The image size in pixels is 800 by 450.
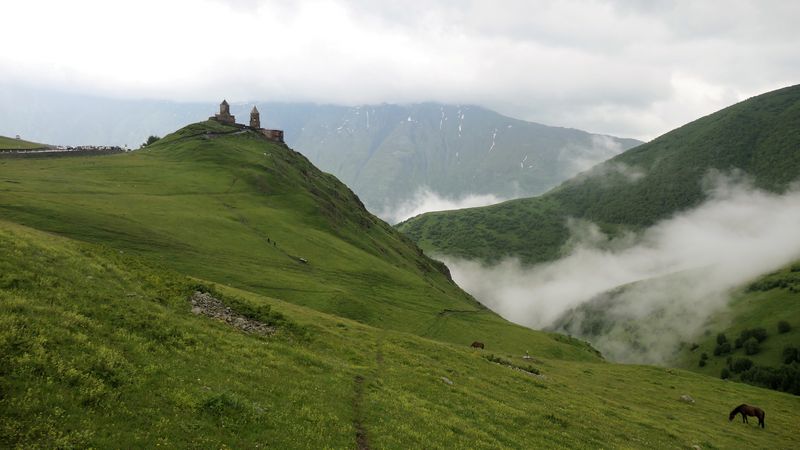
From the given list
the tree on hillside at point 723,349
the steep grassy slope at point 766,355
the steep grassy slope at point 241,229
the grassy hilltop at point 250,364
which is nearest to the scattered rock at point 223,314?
the grassy hilltop at point 250,364

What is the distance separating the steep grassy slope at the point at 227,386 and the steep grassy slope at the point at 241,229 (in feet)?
71.8

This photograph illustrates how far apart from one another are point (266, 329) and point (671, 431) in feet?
106

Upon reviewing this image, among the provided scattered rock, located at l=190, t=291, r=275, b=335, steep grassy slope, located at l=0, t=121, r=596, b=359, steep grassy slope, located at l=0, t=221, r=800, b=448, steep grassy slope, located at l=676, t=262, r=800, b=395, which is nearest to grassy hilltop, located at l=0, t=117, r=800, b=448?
steep grassy slope, located at l=0, t=221, r=800, b=448

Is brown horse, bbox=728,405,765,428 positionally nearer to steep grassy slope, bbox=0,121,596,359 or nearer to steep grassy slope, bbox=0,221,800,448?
steep grassy slope, bbox=0,221,800,448

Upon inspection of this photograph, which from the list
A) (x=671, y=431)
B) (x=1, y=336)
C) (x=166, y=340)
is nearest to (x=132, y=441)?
(x=1, y=336)

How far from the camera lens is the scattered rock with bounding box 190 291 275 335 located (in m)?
32.7

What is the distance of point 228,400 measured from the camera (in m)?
18.8

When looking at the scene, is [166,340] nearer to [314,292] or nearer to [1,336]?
[1,336]

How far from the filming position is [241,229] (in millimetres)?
85875

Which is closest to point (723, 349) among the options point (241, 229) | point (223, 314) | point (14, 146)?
point (241, 229)

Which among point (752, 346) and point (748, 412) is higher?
point (748, 412)

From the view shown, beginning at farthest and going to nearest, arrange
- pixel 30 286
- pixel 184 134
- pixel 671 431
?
pixel 184 134
pixel 671 431
pixel 30 286

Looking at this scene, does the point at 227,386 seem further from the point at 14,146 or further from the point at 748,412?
the point at 14,146

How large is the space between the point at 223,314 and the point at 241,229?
54.7 m
